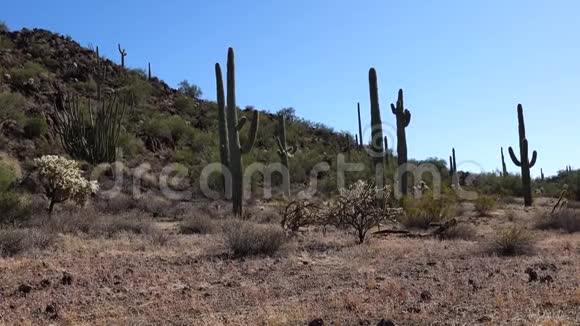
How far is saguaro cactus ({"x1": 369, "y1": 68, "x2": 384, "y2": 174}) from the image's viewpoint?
19.2 meters

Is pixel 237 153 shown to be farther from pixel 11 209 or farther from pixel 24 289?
pixel 24 289

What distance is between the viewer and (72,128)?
24.0 meters

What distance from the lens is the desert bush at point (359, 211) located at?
41.6 ft

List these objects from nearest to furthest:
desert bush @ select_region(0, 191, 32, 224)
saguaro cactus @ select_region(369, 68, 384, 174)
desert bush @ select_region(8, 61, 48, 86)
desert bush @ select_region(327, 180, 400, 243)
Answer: desert bush @ select_region(327, 180, 400, 243) < desert bush @ select_region(0, 191, 32, 224) < saguaro cactus @ select_region(369, 68, 384, 174) < desert bush @ select_region(8, 61, 48, 86)

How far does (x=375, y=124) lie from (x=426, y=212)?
5.54 metres

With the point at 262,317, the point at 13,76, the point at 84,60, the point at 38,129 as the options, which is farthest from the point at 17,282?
the point at 84,60

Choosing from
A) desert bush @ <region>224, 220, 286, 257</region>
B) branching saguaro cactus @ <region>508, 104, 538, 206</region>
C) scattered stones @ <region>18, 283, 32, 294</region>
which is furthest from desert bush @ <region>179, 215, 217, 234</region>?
branching saguaro cactus @ <region>508, 104, 538, 206</region>

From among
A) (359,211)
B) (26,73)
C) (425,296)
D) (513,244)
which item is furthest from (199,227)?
(26,73)

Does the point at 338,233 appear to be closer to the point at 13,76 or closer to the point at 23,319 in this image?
the point at 23,319

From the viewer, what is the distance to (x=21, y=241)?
1054 centimetres

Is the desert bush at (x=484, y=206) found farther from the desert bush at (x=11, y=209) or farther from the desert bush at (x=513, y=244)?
the desert bush at (x=11, y=209)

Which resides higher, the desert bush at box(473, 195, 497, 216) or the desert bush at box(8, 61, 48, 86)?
the desert bush at box(8, 61, 48, 86)

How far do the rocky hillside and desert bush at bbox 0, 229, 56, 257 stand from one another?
14.2 meters

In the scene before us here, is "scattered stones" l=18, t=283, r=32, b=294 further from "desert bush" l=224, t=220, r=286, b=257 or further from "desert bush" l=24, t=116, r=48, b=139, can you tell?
"desert bush" l=24, t=116, r=48, b=139
